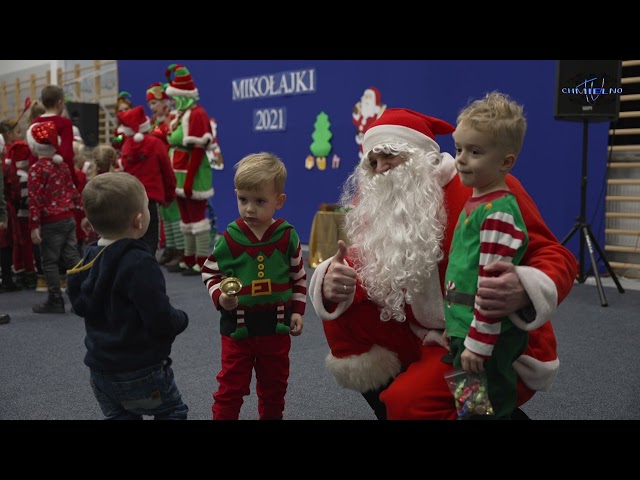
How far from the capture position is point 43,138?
399 centimetres

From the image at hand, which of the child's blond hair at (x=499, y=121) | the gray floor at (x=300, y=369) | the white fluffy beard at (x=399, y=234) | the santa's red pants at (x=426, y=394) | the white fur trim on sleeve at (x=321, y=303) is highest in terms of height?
Result: the child's blond hair at (x=499, y=121)

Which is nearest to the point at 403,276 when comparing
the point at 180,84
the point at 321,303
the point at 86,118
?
the point at 321,303

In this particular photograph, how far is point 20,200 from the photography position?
189 inches

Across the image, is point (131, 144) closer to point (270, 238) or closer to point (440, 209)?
point (270, 238)

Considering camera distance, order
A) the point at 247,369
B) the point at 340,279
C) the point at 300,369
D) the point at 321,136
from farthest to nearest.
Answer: the point at 321,136 < the point at 300,369 < the point at 247,369 < the point at 340,279

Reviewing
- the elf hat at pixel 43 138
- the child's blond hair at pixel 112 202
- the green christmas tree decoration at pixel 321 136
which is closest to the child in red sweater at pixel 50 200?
the elf hat at pixel 43 138

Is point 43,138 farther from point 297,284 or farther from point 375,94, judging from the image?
point 375,94

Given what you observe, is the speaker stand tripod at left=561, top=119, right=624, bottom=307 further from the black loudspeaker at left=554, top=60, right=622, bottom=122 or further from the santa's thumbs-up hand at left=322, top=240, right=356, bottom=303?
the santa's thumbs-up hand at left=322, top=240, right=356, bottom=303

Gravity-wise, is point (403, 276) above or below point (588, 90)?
below

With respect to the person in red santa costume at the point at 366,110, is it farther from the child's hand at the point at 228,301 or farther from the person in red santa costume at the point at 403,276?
the child's hand at the point at 228,301

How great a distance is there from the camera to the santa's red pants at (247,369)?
202 centimetres

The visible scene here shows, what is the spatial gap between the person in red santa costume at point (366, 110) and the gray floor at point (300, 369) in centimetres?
304

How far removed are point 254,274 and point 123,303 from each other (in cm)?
44
